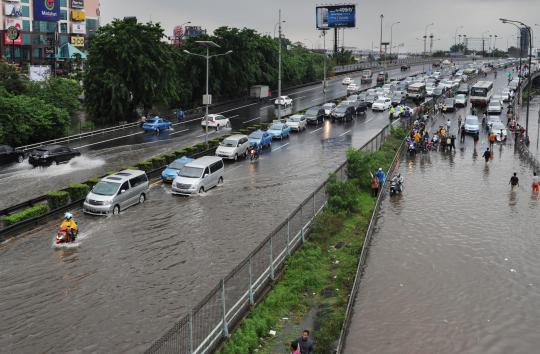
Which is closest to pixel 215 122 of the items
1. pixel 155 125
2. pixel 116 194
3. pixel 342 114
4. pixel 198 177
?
pixel 155 125

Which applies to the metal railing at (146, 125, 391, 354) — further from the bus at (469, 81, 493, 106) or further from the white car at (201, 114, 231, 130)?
the bus at (469, 81, 493, 106)

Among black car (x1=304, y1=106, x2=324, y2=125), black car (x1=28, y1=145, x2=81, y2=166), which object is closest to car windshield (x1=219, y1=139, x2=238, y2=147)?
black car (x1=28, y1=145, x2=81, y2=166)

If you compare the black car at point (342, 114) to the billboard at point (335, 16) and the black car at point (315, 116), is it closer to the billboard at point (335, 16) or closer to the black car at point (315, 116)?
the black car at point (315, 116)

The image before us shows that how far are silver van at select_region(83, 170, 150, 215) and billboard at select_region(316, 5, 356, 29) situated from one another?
109686 mm

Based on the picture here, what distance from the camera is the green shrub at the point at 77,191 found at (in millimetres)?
29906

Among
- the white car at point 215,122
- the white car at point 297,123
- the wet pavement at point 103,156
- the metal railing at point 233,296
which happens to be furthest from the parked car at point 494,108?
the metal railing at point 233,296

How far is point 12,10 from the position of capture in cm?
10925

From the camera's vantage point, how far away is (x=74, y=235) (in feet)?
78.6

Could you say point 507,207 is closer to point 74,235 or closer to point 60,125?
point 74,235

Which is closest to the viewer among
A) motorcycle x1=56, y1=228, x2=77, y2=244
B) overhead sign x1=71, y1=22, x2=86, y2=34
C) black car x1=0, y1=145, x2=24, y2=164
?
motorcycle x1=56, y1=228, x2=77, y2=244

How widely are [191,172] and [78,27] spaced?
108124 mm

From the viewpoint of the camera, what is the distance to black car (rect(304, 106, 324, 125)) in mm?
59469

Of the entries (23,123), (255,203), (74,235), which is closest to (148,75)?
(23,123)

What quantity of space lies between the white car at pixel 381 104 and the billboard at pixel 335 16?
64.1 m
